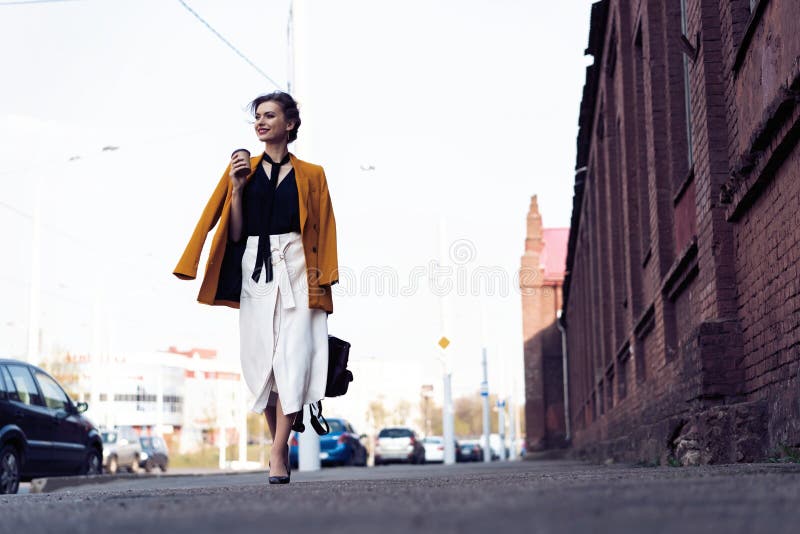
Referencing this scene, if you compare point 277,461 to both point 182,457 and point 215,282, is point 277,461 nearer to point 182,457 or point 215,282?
point 215,282

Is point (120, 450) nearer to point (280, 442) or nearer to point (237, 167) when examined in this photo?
point (280, 442)

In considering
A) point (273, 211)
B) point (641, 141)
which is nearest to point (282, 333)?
point (273, 211)

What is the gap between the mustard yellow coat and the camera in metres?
6.24

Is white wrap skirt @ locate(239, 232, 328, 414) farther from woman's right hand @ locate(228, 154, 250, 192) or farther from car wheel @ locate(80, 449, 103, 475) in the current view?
car wheel @ locate(80, 449, 103, 475)

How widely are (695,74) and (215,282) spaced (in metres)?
3.67

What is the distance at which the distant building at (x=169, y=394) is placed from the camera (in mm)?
102000

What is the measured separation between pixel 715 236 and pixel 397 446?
1232 inches

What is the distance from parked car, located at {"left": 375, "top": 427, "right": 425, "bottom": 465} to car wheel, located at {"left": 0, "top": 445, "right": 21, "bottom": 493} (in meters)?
26.1

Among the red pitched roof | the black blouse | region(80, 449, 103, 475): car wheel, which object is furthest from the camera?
the red pitched roof

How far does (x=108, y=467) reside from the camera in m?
35.3

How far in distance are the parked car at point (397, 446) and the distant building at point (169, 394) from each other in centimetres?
5515

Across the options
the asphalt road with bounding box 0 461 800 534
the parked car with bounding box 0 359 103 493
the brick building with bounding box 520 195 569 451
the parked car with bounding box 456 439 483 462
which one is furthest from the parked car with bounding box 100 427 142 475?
the asphalt road with bounding box 0 461 800 534

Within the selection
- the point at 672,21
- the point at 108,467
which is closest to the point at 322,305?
the point at 672,21

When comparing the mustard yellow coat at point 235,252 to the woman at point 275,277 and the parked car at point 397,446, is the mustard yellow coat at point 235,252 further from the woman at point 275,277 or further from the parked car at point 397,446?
the parked car at point 397,446
